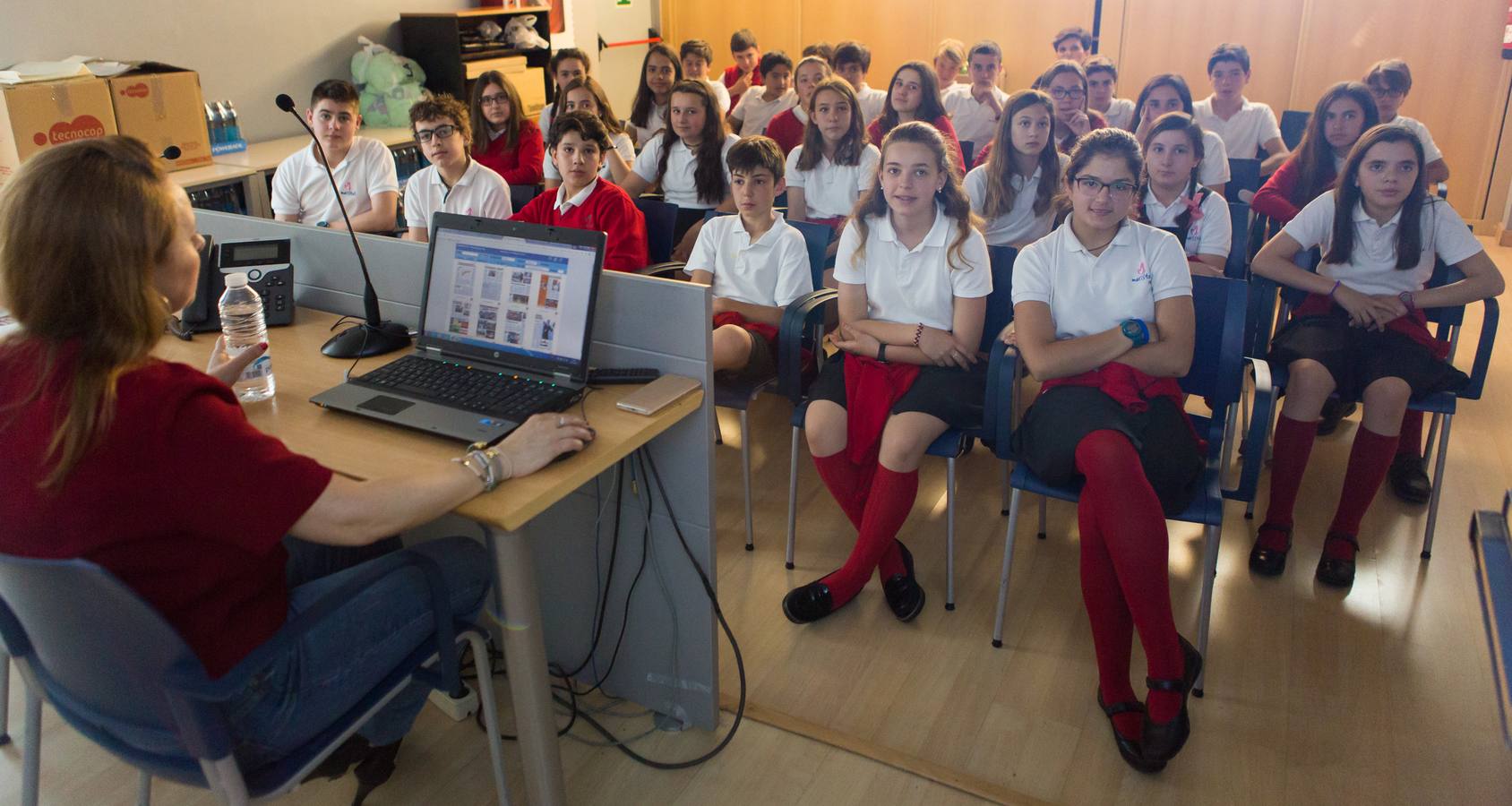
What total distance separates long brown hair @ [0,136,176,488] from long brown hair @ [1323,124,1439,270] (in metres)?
2.85

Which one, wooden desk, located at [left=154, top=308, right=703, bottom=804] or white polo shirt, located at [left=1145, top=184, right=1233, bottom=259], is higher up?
white polo shirt, located at [left=1145, top=184, right=1233, bottom=259]

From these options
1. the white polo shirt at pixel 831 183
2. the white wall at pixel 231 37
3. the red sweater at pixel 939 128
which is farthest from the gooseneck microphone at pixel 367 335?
the white wall at pixel 231 37

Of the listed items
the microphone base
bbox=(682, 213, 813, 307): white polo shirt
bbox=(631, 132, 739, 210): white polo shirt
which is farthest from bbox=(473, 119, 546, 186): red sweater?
the microphone base

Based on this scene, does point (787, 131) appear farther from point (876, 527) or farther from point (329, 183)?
point (876, 527)

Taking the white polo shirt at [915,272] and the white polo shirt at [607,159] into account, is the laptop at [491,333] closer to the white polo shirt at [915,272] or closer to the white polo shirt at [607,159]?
the white polo shirt at [915,272]

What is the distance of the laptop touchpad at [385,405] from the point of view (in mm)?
1770

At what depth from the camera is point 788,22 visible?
855 centimetres

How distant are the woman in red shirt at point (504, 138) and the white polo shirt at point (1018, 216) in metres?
2.08

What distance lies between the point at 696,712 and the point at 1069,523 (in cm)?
133

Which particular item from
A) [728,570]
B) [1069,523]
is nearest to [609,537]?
[728,570]

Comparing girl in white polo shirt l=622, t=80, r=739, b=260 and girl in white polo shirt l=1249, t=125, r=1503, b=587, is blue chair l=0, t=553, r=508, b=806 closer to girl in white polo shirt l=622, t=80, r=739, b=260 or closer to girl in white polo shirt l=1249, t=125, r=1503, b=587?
girl in white polo shirt l=1249, t=125, r=1503, b=587

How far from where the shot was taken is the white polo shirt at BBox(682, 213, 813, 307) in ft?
9.57

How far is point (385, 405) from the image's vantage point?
179 cm

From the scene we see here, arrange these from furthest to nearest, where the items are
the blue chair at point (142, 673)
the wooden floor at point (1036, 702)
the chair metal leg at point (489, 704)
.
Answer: the wooden floor at point (1036, 702) → the chair metal leg at point (489, 704) → the blue chair at point (142, 673)
